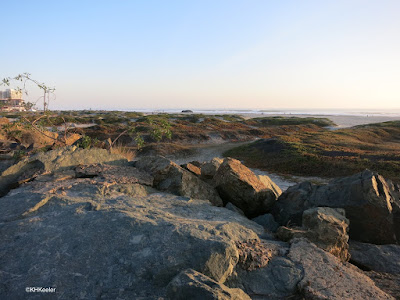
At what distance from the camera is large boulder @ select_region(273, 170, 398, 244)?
731cm

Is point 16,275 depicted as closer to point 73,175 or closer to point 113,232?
point 113,232

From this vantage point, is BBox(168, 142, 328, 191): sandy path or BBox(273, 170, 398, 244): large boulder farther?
BBox(168, 142, 328, 191): sandy path

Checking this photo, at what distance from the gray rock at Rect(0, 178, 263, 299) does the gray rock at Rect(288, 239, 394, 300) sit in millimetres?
1087

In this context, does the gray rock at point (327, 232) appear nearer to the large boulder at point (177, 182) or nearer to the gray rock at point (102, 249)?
the gray rock at point (102, 249)

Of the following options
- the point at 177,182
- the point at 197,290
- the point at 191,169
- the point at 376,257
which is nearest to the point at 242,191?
the point at 177,182

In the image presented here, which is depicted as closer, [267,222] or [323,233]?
[323,233]

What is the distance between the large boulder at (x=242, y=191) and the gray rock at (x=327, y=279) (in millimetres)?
3487

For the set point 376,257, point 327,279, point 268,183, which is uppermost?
point 268,183

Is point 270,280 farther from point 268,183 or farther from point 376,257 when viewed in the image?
point 268,183

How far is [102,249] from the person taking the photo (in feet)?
13.9

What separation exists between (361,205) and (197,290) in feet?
20.1

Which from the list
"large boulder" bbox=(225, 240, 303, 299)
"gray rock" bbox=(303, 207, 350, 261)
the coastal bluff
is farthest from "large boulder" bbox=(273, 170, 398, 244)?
"large boulder" bbox=(225, 240, 303, 299)

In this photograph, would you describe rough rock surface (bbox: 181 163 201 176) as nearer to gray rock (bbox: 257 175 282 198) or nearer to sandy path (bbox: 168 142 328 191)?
gray rock (bbox: 257 175 282 198)

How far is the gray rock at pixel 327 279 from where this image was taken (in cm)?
421
